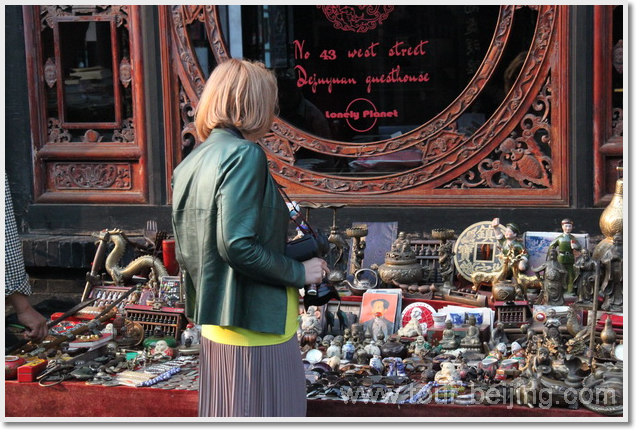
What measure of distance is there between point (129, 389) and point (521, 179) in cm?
282

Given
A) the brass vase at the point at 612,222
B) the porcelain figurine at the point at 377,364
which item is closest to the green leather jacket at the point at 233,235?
the porcelain figurine at the point at 377,364

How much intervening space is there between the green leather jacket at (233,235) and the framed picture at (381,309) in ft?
5.68

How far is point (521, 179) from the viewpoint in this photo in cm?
547

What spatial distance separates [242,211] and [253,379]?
23.2 inches

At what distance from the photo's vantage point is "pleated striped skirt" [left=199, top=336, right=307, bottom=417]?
114 inches

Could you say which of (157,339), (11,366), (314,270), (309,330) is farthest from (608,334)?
(11,366)

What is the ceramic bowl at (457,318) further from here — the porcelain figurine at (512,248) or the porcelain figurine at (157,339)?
the porcelain figurine at (157,339)

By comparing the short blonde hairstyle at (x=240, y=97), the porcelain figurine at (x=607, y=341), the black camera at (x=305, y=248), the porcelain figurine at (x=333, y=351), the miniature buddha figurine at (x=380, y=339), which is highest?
the short blonde hairstyle at (x=240, y=97)

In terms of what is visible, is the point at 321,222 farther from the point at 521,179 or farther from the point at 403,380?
the point at 403,380

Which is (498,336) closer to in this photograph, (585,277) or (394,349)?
(394,349)

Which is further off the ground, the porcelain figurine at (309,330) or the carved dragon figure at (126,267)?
the carved dragon figure at (126,267)

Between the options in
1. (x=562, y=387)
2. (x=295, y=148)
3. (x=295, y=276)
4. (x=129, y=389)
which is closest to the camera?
(x=295, y=276)

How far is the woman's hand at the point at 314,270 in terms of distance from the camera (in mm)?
2900

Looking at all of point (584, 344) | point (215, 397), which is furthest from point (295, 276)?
point (584, 344)
